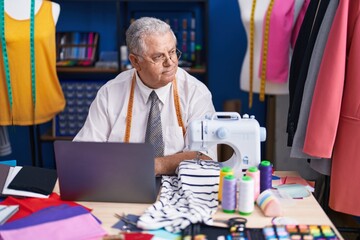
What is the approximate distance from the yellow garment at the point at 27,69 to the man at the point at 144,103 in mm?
951

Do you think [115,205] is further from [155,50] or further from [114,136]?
[155,50]

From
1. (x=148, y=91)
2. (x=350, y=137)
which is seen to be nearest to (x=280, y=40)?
(x=350, y=137)

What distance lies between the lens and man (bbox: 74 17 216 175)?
6.65 ft

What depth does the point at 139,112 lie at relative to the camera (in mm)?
2115

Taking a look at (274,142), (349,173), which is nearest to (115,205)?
(349,173)

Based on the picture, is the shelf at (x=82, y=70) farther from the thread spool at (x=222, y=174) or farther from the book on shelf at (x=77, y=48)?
the thread spool at (x=222, y=174)

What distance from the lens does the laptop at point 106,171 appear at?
155cm

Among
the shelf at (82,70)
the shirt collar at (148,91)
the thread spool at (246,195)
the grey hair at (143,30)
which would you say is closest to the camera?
the thread spool at (246,195)

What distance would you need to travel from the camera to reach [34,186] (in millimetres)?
1724

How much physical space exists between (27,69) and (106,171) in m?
1.56

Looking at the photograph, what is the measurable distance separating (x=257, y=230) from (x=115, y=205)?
50cm

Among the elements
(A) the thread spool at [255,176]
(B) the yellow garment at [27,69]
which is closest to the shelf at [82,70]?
(B) the yellow garment at [27,69]

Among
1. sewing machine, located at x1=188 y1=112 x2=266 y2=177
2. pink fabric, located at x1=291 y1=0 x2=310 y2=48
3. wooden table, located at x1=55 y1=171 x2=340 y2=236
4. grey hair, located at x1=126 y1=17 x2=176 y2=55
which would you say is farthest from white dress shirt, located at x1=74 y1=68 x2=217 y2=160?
pink fabric, located at x1=291 y1=0 x2=310 y2=48

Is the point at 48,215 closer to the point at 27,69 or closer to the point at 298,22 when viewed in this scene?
the point at 27,69
